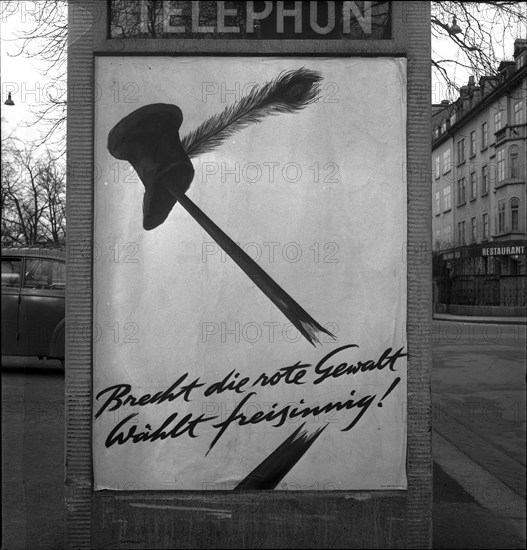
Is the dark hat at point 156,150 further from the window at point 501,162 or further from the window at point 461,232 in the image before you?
the window at point 461,232

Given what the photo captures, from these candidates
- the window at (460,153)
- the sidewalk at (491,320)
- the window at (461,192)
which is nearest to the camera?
the sidewalk at (491,320)

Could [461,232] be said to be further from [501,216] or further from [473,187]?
[501,216]

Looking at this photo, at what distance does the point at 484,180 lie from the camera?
42406 millimetres

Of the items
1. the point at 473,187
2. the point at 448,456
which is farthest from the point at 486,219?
the point at 448,456

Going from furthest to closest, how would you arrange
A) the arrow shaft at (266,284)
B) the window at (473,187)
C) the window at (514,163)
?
the window at (473,187) → the window at (514,163) → the arrow shaft at (266,284)

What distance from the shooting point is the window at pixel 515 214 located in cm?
3884

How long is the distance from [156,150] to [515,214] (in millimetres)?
38483

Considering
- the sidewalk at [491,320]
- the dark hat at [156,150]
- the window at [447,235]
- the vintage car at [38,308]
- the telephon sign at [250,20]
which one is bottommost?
the sidewalk at [491,320]

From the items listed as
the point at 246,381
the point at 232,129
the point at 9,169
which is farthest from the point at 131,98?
the point at 9,169

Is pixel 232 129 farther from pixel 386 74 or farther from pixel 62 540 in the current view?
pixel 62 540

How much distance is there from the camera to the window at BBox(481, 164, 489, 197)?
4188cm

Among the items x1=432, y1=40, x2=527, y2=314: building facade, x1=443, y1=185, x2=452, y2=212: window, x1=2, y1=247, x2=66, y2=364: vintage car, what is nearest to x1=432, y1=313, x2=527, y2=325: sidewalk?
x1=432, y1=40, x2=527, y2=314: building facade

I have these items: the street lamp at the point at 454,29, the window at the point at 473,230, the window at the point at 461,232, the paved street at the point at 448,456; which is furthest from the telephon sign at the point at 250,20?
the window at the point at 461,232

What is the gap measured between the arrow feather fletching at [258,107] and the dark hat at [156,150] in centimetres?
9
